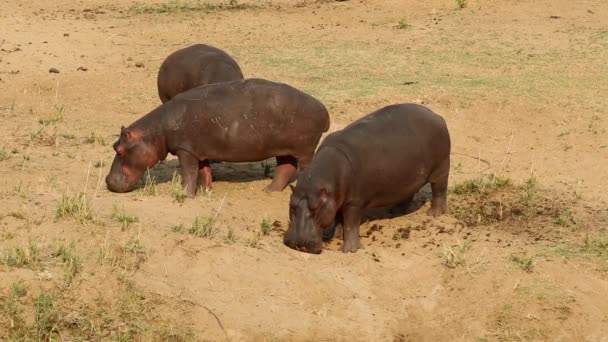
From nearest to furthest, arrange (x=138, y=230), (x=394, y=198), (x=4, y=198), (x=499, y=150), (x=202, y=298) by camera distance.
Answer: (x=202, y=298), (x=138, y=230), (x=4, y=198), (x=394, y=198), (x=499, y=150)

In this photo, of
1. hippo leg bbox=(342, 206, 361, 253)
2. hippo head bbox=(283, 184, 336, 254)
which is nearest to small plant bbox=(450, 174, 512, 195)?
hippo leg bbox=(342, 206, 361, 253)

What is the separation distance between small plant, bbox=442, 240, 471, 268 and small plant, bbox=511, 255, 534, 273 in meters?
0.35

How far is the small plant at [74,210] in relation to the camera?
730 centimetres

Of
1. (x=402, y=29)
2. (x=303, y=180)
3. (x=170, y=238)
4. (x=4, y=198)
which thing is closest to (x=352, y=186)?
(x=303, y=180)

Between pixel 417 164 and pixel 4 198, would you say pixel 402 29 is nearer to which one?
pixel 417 164

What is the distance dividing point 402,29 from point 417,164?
7.91m

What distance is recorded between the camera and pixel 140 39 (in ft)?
51.2

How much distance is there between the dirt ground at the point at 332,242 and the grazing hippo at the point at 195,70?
85cm

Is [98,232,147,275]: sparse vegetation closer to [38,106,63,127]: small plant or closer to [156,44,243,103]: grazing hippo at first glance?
[156,44,243,103]: grazing hippo

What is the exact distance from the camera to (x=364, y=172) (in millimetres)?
7938

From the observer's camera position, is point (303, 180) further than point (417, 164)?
No

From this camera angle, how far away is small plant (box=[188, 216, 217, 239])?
7461mm

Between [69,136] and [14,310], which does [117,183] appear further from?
[14,310]

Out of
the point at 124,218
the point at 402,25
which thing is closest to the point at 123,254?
the point at 124,218
